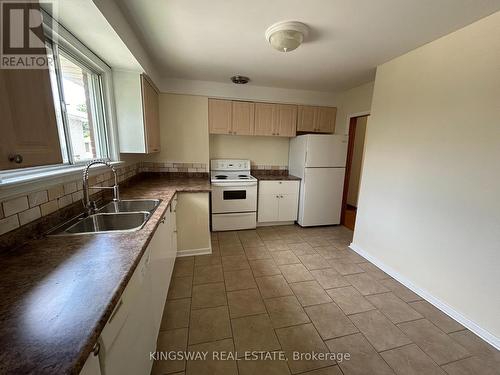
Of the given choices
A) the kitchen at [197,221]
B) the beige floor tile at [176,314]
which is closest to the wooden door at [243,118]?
the kitchen at [197,221]

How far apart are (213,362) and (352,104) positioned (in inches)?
147

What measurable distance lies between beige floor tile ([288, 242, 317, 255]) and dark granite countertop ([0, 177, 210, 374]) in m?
2.13

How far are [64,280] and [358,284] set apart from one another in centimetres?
239

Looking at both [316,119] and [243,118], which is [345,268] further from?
[243,118]

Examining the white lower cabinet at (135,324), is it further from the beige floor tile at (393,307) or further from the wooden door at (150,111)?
the beige floor tile at (393,307)

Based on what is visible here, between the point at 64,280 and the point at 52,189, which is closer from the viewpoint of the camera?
the point at 64,280

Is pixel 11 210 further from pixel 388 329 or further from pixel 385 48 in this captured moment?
pixel 385 48

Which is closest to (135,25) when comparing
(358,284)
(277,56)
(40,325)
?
(277,56)

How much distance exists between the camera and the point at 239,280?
7.07 ft

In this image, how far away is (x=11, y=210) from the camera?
3.16ft

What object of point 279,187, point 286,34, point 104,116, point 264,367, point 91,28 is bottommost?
point 264,367

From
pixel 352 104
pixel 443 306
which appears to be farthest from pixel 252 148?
pixel 443 306

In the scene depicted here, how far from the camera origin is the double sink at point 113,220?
1302 mm

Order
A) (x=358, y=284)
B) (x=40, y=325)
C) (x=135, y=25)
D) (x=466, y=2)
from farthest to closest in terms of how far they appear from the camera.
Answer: (x=358, y=284) < (x=135, y=25) < (x=466, y=2) < (x=40, y=325)
